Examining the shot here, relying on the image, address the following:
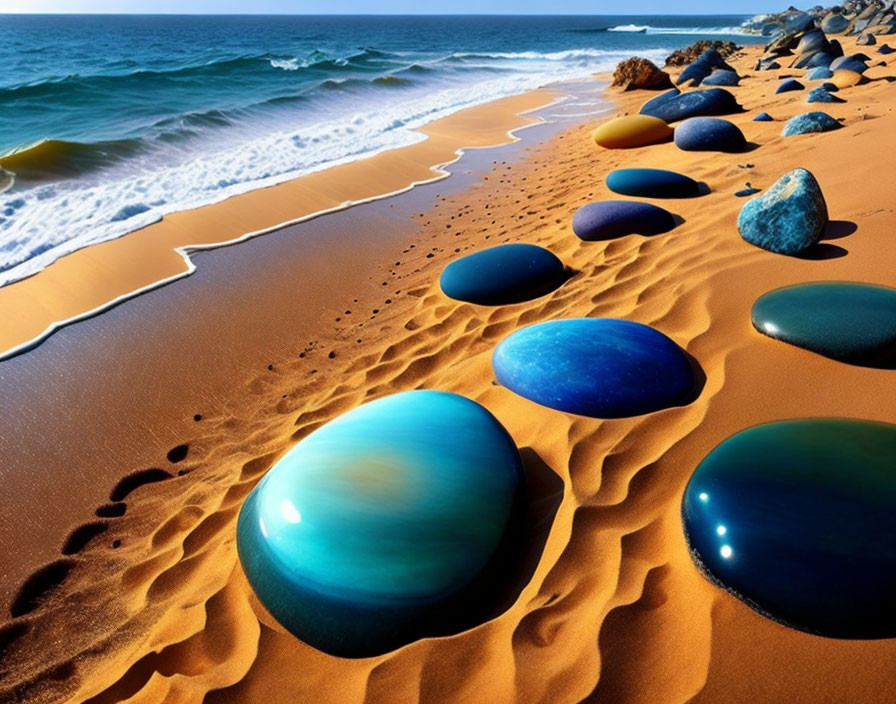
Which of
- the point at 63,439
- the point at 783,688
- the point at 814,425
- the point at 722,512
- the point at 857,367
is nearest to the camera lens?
the point at 783,688

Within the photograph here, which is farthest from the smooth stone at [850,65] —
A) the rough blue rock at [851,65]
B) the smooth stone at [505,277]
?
the smooth stone at [505,277]

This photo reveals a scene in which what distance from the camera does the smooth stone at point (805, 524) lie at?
1611mm

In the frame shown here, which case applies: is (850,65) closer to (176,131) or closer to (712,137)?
(712,137)

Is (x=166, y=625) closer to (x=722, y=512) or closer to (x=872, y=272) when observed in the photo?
(x=722, y=512)

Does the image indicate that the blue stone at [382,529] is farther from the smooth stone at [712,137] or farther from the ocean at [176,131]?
the smooth stone at [712,137]

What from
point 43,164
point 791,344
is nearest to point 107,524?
point 791,344

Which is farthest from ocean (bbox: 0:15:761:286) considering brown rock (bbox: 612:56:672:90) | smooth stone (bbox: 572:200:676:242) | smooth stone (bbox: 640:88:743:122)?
smooth stone (bbox: 572:200:676:242)

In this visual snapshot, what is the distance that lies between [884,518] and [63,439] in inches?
149

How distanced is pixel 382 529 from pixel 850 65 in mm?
14451

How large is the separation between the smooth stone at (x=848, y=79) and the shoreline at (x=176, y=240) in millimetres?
5692

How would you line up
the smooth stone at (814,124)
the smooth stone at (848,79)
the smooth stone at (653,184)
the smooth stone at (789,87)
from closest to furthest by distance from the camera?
1. the smooth stone at (653,184)
2. the smooth stone at (814,124)
3. the smooth stone at (848,79)
4. the smooth stone at (789,87)

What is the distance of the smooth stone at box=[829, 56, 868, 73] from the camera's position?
38.9 ft

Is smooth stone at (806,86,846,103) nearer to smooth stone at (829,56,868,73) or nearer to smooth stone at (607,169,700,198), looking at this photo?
smooth stone at (829,56,868,73)

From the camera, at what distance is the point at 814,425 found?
2.15 meters
